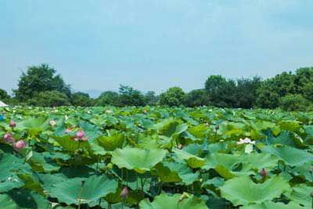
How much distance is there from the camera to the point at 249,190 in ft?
4.15

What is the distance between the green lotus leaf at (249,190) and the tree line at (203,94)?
34.0 metres

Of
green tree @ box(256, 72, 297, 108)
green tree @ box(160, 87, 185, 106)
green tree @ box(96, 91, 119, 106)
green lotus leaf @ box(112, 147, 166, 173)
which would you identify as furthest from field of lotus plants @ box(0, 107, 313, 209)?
green tree @ box(160, 87, 185, 106)

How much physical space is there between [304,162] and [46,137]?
1.02 metres

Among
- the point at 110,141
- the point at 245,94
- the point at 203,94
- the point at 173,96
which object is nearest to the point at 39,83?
the point at 173,96

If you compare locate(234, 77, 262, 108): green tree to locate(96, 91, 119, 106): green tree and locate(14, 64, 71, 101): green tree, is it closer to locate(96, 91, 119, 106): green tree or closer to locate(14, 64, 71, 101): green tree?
locate(96, 91, 119, 106): green tree

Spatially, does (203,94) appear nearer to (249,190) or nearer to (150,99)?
(150,99)

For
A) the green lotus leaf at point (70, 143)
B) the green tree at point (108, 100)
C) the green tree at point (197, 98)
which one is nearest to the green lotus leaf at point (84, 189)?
the green lotus leaf at point (70, 143)

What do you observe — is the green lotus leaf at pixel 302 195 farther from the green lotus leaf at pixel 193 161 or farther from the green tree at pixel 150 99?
the green tree at pixel 150 99

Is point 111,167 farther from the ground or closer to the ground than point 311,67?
closer to the ground

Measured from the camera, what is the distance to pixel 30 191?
4.22ft

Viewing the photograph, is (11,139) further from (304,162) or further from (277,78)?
(277,78)

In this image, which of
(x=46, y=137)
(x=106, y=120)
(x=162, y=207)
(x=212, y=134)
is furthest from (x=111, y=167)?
(x=106, y=120)

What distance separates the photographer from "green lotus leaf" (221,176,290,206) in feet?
4.04

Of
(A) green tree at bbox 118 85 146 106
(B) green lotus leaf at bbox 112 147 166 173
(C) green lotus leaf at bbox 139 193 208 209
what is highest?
(A) green tree at bbox 118 85 146 106
